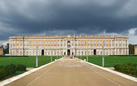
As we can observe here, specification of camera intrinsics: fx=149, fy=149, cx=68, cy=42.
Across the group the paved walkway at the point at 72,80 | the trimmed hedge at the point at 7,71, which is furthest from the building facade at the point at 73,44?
the paved walkway at the point at 72,80

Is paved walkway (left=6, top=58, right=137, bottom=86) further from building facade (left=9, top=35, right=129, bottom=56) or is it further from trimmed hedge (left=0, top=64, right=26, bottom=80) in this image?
building facade (left=9, top=35, right=129, bottom=56)

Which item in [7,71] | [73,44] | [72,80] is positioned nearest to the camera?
[72,80]

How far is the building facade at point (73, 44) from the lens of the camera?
112438 mm

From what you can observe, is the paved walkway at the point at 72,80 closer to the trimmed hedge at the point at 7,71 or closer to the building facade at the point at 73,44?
the trimmed hedge at the point at 7,71

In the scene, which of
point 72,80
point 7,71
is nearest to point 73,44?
point 7,71

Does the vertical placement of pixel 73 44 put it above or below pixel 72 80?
above

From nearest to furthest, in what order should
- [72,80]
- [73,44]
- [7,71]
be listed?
[72,80] → [7,71] → [73,44]

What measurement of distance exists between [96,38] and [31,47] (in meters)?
49.8

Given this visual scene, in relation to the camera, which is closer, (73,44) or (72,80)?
(72,80)

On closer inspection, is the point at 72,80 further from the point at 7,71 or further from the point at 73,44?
the point at 73,44

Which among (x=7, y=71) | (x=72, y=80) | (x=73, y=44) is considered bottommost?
A: (x=72, y=80)

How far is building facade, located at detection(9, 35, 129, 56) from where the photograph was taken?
112438 millimetres

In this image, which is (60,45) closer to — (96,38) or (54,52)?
(54,52)

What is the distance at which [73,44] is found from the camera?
365ft
